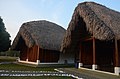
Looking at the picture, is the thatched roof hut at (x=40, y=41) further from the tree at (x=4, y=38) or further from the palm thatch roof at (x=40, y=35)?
the tree at (x=4, y=38)

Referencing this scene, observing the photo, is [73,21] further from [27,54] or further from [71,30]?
[27,54]

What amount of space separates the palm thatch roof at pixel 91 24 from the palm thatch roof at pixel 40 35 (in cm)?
405

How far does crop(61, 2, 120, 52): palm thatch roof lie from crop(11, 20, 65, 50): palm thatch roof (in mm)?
4046

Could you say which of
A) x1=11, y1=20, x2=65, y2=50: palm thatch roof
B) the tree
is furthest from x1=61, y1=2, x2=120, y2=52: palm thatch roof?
the tree

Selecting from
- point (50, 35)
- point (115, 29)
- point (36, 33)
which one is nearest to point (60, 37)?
point (50, 35)

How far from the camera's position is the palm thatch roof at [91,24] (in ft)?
36.9

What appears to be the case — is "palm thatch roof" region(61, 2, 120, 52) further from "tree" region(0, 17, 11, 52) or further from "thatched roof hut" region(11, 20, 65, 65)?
"tree" region(0, 17, 11, 52)

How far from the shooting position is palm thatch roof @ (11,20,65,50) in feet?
67.4

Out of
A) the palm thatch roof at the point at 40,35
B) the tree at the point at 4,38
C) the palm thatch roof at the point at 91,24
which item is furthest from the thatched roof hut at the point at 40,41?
the tree at the point at 4,38

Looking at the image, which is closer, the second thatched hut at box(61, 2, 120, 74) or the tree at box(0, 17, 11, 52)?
the second thatched hut at box(61, 2, 120, 74)

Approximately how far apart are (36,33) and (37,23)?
3.14m

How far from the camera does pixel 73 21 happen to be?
1511 centimetres

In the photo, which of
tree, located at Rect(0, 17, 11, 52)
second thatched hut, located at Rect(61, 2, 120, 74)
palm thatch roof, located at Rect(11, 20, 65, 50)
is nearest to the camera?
second thatched hut, located at Rect(61, 2, 120, 74)

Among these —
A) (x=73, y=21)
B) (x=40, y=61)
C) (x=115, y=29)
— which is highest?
(x=73, y=21)
